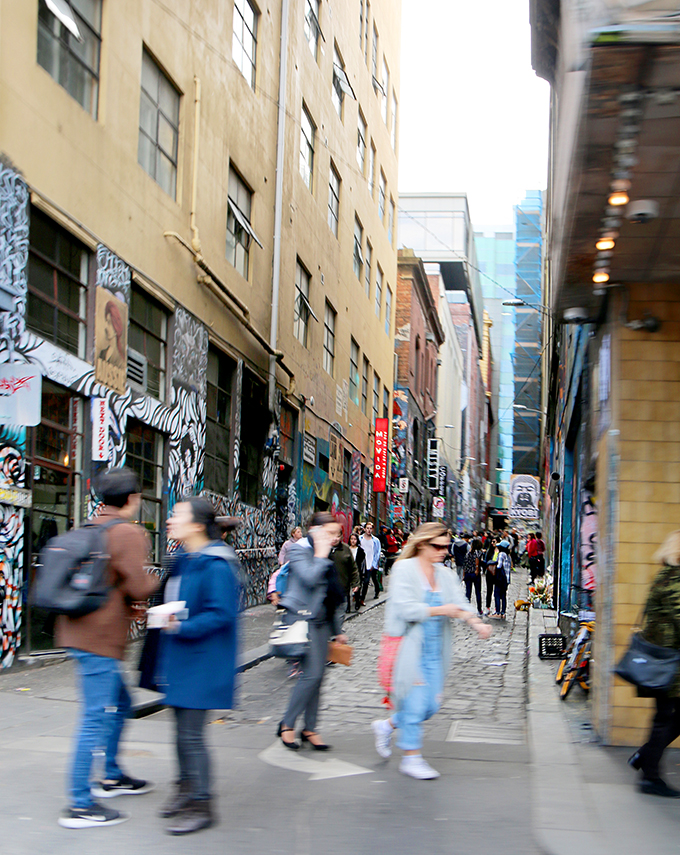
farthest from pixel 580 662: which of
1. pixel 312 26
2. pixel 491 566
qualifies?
pixel 312 26

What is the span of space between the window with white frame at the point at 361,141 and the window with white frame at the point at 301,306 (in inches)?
324

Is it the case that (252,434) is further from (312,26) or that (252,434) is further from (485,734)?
(485,734)

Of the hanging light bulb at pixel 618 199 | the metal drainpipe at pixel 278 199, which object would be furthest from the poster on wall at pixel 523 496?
the hanging light bulb at pixel 618 199

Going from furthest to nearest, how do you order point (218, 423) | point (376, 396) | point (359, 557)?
point (376, 396), point (359, 557), point (218, 423)

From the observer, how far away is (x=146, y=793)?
5.57m

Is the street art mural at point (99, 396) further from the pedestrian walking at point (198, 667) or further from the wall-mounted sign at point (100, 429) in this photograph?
the pedestrian walking at point (198, 667)

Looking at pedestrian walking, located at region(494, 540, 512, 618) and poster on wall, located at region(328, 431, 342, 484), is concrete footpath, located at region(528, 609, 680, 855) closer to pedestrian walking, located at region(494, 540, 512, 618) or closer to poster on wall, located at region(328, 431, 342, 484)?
pedestrian walking, located at region(494, 540, 512, 618)

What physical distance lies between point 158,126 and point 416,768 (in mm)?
11014

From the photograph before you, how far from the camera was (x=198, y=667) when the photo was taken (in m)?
4.85

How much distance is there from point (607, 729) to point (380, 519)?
30329mm

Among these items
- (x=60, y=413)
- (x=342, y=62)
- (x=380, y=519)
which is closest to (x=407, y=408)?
(x=380, y=519)

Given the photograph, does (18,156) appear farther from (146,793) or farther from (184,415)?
(146,793)

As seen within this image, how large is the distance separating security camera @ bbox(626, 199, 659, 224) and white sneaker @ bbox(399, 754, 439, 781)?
12.4ft

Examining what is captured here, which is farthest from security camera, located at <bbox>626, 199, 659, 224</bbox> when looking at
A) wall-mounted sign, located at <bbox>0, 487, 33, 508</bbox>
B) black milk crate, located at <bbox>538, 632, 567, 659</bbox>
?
black milk crate, located at <bbox>538, 632, 567, 659</bbox>
